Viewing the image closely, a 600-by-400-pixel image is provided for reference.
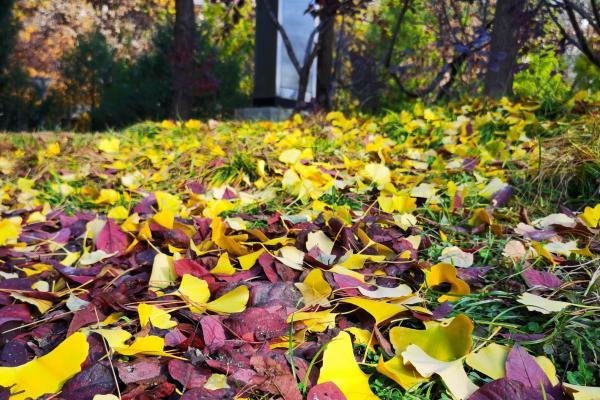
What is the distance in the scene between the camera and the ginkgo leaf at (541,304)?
818mm

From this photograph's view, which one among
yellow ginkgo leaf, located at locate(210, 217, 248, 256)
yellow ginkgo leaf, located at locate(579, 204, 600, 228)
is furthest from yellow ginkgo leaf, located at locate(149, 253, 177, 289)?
yellow ginkgo leaf, located at locate(579, 204, 600, 228)

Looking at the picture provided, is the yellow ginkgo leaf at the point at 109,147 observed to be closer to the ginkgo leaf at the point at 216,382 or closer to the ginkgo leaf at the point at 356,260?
the ginkgo leaf at the point at 356,260

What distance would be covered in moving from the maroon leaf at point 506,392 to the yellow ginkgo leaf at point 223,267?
1.74 feet

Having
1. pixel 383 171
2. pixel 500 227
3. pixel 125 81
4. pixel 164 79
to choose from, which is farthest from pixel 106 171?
pixel 125 81

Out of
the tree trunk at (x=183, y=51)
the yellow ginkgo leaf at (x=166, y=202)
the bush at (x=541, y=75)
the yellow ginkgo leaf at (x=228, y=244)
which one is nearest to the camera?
the yellow ginkgo leaf at (x=228, y=244)

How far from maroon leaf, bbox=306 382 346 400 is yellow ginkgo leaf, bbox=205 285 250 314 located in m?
0.24

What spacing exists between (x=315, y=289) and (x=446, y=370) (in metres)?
0.29

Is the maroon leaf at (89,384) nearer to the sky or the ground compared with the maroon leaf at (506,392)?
nearer to the ground

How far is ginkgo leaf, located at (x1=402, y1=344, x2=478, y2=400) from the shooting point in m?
0.67

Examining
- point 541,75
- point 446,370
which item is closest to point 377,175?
point 446,370

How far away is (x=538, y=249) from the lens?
104 centimetres

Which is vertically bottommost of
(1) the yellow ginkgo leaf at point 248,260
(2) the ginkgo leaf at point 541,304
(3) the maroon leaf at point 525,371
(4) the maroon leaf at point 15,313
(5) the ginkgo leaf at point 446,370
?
(4) the maroon leaf at point 15,313

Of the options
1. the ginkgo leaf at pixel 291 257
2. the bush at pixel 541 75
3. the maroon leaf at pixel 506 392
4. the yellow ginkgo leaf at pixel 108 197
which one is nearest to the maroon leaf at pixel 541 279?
the maroon leaf at pixel 506 392

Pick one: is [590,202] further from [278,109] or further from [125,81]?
[125,81]
